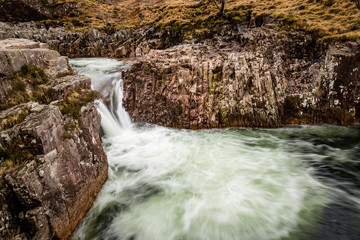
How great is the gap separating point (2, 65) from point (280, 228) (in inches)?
404

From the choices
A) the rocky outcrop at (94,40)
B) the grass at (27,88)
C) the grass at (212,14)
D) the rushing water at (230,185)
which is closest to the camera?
the rushing water at (230,185)

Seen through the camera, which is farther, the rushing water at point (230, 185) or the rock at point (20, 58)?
the rock at point (20, 58)

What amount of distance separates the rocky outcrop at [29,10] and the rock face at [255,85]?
1121 inches

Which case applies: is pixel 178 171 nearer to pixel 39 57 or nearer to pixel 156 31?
pixel 39 57

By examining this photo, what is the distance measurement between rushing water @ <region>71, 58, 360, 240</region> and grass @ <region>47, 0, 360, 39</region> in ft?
23.9

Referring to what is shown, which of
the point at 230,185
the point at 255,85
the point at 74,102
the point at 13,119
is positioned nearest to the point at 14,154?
the point at 13,119

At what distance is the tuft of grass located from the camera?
5530 millimetres

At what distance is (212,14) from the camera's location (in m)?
19.1

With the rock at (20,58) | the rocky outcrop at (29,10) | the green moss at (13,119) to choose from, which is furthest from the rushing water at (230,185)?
the rocky outcrop at (29,10)

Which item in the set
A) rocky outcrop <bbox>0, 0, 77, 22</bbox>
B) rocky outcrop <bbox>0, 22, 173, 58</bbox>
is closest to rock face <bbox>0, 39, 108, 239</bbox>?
rocky outcrop <bbox>0, 22, 173, 58</bbox>

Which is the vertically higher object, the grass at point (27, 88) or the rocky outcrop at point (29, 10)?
the rocky outcrop at point (29, 10)

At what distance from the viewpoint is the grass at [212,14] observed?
11337 millimetres

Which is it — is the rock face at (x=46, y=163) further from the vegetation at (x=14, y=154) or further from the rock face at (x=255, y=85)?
the rock face at (x=255, y=85)

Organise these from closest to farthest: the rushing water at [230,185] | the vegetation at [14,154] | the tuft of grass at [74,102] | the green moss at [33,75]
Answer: the vegetation at [14,154] → the rushing water at [230,185] → the tuft of grass at [74,102] → the green moss at [33,75]
